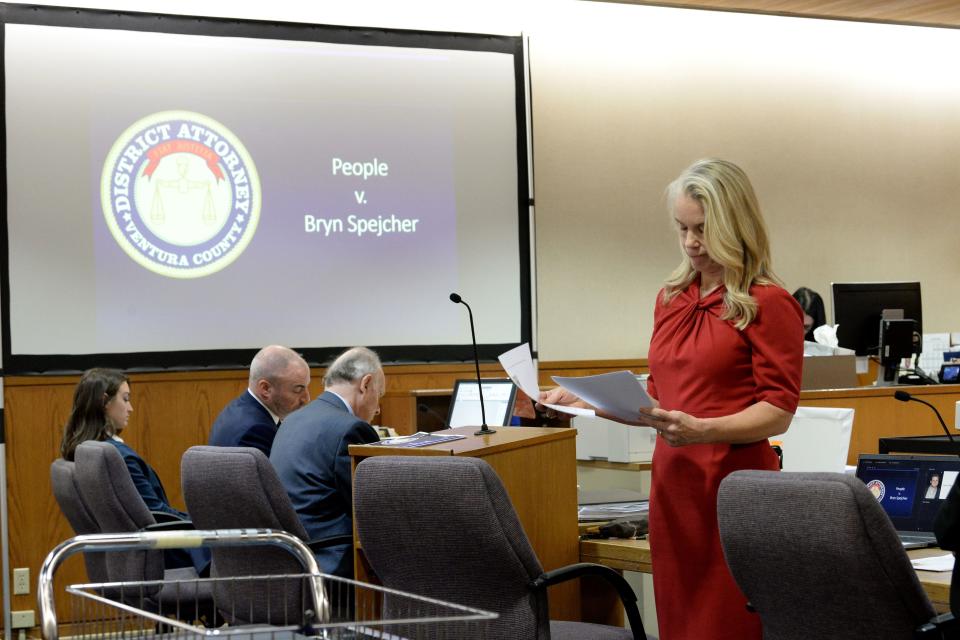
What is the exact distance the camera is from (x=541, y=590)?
257 centimetres

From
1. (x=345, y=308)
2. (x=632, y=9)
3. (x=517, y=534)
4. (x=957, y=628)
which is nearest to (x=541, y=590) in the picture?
(x=517, y=534)

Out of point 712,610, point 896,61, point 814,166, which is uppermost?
point 896,61

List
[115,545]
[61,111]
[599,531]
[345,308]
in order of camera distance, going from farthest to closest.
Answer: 1. [345,308]
2. [61,111]
3. [599,531]
4. [115,545]

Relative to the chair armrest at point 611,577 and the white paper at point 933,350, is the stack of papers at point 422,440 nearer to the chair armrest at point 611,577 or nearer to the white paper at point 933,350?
the chair armrest at point 611,577

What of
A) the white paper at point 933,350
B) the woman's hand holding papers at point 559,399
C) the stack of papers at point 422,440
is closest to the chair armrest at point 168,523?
the stack of papers at point 422,440

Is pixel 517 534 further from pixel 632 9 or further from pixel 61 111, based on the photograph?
pixel 632 9

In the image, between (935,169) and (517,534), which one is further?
(935,169)

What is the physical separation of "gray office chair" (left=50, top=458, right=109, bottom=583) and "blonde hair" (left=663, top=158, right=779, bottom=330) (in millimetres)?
2516

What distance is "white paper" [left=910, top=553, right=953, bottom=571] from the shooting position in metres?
2.62

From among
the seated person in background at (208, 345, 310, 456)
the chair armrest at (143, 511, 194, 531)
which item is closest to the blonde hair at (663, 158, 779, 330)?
the chair armrest at (143, 511, 194, 531)

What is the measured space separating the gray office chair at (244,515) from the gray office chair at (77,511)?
33.3 inches

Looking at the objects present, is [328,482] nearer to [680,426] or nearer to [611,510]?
[611,510]

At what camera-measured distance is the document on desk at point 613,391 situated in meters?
2.44

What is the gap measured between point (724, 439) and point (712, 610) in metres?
0.39
